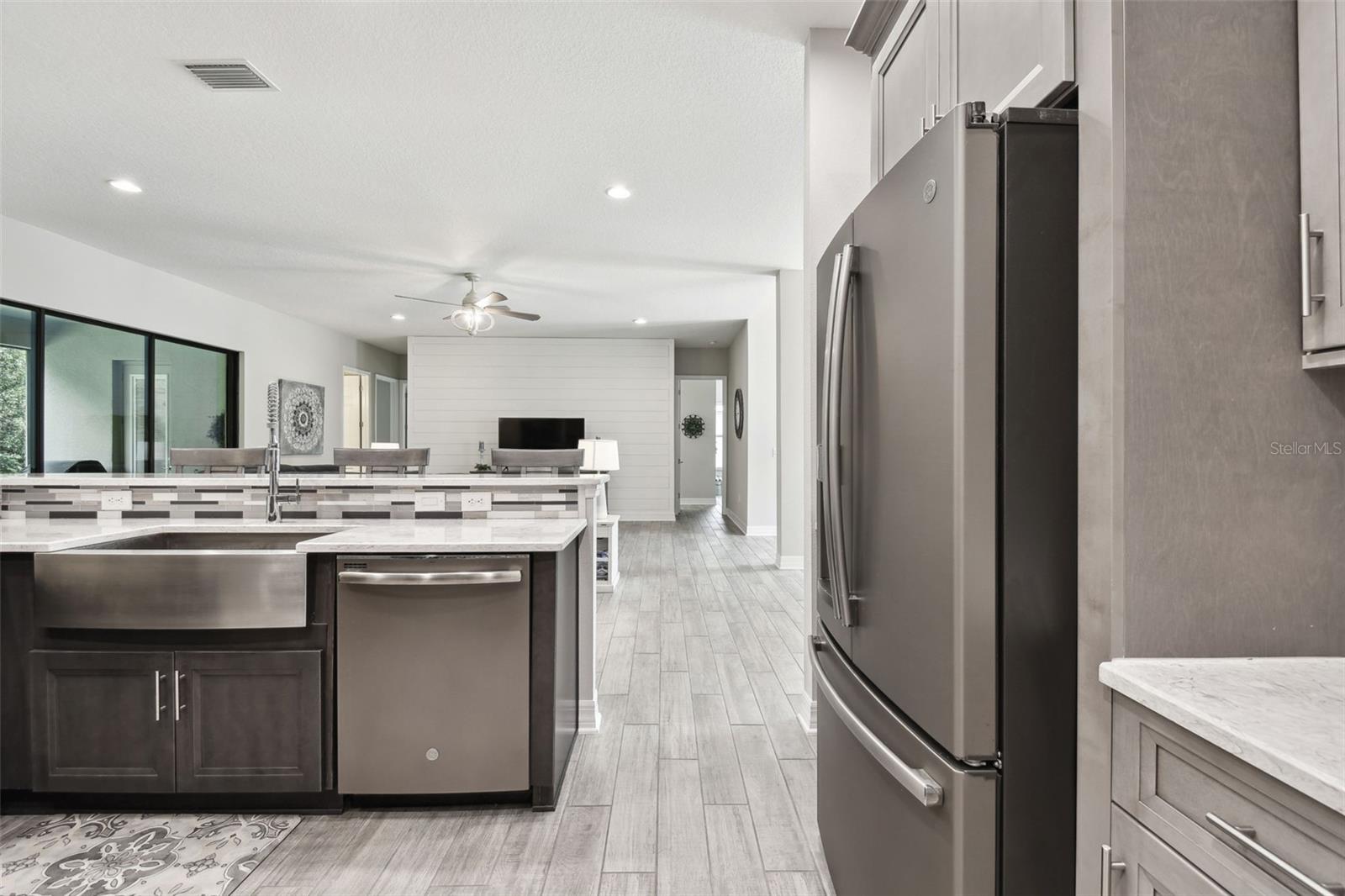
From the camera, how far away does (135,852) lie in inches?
73.5

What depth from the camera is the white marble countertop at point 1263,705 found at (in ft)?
2.15

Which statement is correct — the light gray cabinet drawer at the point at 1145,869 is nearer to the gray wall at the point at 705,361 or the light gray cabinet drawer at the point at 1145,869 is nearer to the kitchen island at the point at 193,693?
the kitchen island at the point at 193,693

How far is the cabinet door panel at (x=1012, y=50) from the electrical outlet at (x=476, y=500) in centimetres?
208

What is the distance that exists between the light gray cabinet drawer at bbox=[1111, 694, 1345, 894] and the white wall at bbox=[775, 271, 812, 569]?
188 inches

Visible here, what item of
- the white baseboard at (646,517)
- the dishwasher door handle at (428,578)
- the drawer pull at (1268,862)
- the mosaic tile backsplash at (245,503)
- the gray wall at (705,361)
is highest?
the gray wall at (705,361)

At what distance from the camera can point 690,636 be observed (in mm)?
3953

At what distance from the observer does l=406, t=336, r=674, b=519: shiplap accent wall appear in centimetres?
941

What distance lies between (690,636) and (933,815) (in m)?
2.94

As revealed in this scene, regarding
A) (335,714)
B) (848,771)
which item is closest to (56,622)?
(335,714)

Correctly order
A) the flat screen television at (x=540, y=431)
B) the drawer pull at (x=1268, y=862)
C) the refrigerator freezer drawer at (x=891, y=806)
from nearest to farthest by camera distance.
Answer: the drawer pull at (x=1268, y=862), the refrigerator freezer drawer at (x=891, y=806), the flat screen television at (x=540, y=431)

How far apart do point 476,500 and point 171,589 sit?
1008 mm

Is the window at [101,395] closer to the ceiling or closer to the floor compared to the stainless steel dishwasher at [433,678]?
closer to the ceiling

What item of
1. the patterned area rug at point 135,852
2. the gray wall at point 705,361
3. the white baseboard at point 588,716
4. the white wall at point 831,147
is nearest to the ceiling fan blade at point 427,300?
the gray wall at point 705,361

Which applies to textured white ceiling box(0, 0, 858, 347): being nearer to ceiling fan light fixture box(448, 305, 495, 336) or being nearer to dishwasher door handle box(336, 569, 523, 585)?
ceiling fan light fixture box(448, 305, 495, 336)
